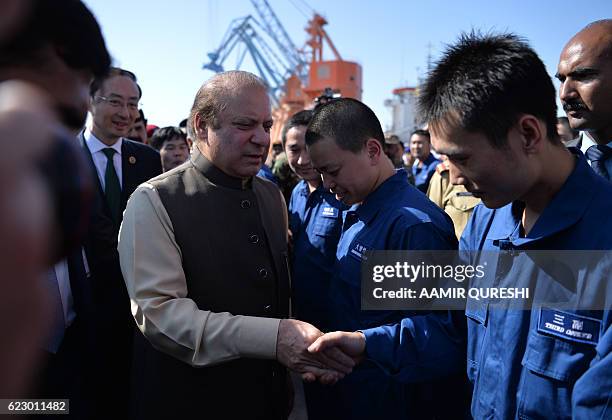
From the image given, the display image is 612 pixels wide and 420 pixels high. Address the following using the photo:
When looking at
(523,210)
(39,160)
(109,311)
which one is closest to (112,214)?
(109,311)

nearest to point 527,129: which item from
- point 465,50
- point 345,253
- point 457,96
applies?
point 457,96

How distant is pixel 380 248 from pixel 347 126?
78 centimetres

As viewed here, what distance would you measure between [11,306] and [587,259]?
4.36 ft

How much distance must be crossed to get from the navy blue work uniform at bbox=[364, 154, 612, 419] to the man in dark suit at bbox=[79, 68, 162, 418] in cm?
189

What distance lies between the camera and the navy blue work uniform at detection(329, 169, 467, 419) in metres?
1.99

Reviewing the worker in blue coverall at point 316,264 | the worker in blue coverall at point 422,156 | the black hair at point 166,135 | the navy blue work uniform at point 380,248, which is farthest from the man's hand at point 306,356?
the worker in blue coverall at point 422,156

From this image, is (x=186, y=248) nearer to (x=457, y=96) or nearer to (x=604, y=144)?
(x=457, y=96)

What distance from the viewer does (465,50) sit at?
155 centimetres

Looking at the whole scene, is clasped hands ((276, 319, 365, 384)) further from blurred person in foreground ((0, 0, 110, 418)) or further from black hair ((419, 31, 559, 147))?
blurred person in foreground ((0, 0, 110, 418))

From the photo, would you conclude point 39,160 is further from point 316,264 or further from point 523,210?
point 316,264

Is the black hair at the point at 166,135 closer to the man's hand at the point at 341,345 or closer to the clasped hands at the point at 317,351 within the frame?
the clasped hands at the point at 317,351

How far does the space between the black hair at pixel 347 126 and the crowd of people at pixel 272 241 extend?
11mm

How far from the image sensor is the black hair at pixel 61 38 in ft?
1.87

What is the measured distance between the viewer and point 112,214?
301 centimetres
